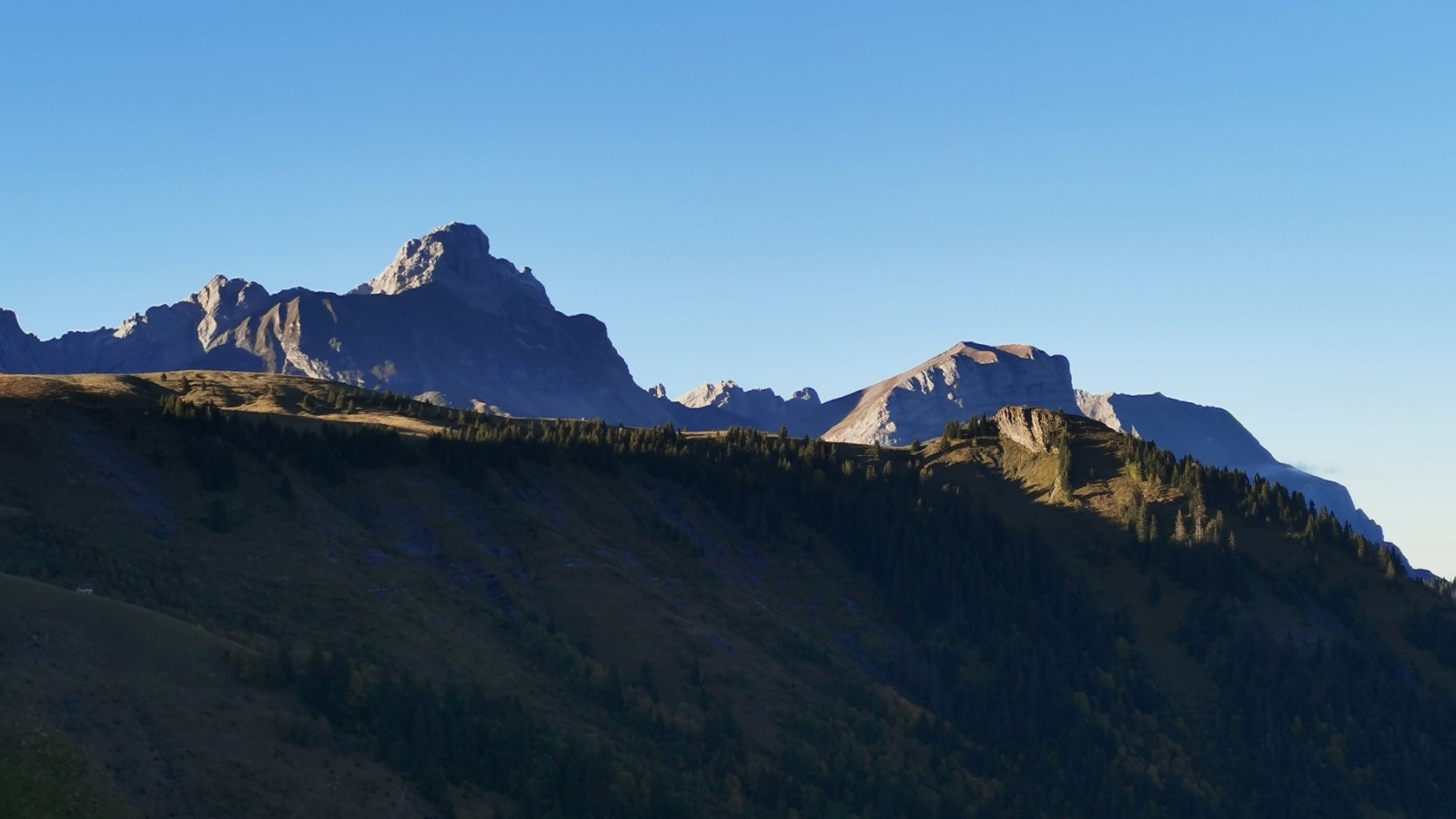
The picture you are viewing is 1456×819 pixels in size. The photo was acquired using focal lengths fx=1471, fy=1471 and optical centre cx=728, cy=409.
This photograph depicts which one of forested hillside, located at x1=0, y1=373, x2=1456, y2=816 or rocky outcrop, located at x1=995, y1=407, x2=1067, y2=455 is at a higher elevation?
rocky outcrop, located at x1=995, y1=407, x2=1067, y2=455

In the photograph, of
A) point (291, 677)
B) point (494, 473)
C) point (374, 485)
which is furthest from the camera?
point (494, 473)

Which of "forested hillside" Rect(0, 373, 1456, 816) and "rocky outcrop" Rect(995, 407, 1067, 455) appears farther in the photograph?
"rocky outcrop" Rect(995, 407, 1067, 455)

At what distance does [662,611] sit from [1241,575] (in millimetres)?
71131

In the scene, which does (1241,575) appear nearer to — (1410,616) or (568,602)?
(1410,616)

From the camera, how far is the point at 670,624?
129m

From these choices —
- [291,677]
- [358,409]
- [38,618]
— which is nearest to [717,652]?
[291,677]

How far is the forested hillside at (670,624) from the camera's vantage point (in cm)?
8269

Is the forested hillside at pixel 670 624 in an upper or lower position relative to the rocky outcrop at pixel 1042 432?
lower

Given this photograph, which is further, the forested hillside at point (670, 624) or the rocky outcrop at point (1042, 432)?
the rocky outcrop at point (1042, 432)

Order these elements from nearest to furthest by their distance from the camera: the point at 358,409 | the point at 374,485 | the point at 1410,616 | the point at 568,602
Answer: the point at 568,602 → the point at 374,485 → the point at 1410,616 → the point at 358,409

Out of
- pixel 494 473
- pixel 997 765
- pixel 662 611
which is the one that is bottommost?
pixel 997 765

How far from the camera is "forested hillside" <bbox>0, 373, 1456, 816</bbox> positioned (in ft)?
271

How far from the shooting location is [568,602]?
Answer: 127 m

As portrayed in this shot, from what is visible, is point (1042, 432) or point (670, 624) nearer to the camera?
point (670, 624)
